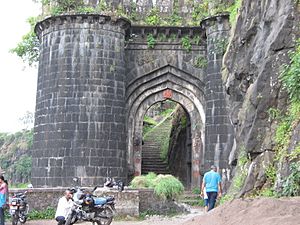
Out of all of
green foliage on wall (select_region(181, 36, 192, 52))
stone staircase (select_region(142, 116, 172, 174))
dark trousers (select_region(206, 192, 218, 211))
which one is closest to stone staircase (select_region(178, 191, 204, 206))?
dark trousers (select_region(206, 192, 218, 211))

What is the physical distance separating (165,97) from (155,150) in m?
8.78

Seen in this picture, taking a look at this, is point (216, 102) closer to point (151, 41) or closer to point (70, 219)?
point (151, 41)

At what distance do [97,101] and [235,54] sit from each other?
599cm

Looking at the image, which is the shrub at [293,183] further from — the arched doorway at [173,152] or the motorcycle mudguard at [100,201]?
the arched doorway at [173,152]

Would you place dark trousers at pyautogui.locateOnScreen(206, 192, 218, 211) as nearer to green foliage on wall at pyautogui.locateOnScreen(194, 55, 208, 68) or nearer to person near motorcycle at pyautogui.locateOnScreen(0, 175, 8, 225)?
person near motorcycle at pyautogui.locateOnScreen(0, 175, 8, 225)

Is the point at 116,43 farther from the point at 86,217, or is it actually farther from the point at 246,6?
the point at 86,217

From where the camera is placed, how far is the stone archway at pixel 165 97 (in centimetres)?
1808

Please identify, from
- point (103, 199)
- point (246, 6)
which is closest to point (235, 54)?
point (246, 6)

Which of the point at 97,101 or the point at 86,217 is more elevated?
the point at 97,101

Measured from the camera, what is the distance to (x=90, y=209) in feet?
31.6

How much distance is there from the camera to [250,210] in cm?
573

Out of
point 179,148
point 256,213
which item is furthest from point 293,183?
point 179,148

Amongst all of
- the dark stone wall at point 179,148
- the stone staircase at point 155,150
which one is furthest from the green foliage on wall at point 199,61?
the stone staircase at point 155,150

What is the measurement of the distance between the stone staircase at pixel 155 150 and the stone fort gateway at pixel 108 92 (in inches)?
235
